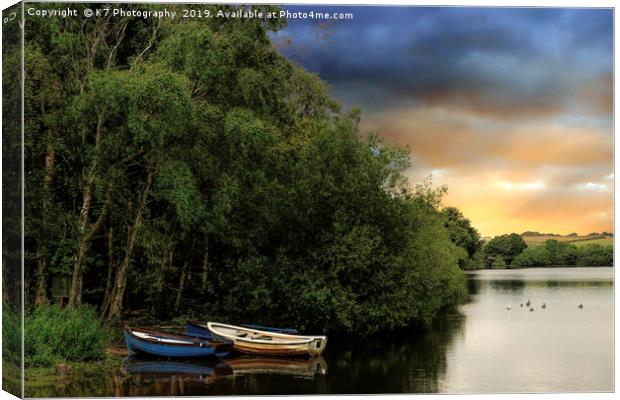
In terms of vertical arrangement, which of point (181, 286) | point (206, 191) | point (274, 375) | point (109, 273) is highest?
point (206, 191)

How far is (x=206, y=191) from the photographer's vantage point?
13.5 m

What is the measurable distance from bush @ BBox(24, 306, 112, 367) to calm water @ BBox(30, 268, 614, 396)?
44 centimetres

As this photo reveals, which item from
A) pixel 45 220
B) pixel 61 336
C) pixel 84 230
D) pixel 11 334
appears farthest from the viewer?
pixel 84 230

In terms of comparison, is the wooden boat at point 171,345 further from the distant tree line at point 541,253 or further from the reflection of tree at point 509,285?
the reflection of tree at point 509,285

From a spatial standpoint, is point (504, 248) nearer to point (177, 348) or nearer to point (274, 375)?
point (274, 375)

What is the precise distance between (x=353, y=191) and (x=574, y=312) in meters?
3.72

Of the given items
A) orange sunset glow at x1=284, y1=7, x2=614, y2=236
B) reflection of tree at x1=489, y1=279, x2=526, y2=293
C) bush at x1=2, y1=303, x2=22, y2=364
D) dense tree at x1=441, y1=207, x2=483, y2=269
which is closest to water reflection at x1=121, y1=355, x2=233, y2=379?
bush at x1=2, y1=303, x2=22, y2=364

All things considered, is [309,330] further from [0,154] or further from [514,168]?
[0,154]

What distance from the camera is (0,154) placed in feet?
28.8

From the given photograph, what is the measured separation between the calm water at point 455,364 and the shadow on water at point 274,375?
0.5 inches

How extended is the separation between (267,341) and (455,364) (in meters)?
2.53

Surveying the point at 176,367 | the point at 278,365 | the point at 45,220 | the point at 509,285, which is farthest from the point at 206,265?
the point at 509,285

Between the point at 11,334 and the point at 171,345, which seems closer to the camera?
the point at 11,334

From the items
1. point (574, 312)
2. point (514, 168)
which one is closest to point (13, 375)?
point (514, 168)
